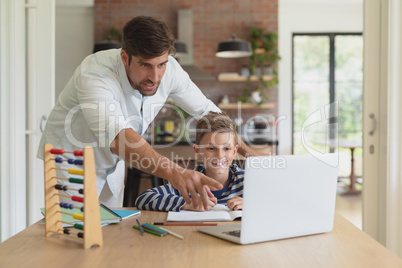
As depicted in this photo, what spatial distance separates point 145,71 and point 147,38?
0.48 ft

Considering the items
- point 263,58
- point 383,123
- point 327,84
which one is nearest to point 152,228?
point 383,123

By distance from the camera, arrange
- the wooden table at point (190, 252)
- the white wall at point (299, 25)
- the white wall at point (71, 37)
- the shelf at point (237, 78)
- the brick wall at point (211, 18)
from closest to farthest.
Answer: the wooden table at point (190, 252), the shelf at point (237, 78), the brick wall at point (211, 18), the white wall at point (71, 37), the white wall at point (299, 25)

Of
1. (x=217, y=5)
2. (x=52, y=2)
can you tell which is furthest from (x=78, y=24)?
(x=52, y=2)

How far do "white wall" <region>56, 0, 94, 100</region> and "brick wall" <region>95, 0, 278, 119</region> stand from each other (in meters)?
0.29

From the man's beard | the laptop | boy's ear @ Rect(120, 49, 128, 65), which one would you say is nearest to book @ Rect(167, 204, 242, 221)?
the laptop

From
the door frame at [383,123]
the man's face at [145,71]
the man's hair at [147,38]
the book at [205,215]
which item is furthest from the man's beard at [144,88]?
the door frame at [383,123]

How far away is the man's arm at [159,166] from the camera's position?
1.25 metres

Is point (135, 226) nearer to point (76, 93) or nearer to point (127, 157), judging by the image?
point (127, 157)

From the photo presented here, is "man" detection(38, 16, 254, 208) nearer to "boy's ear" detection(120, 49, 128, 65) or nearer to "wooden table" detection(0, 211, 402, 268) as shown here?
"boy's ear" detection(120, 49, 128, 65)

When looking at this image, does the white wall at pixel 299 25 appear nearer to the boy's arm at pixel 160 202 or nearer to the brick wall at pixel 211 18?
the brick wall at pixel 211 18

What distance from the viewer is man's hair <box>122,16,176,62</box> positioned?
167cm

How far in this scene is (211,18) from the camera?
6.34m

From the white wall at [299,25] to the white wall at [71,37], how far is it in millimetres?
2970

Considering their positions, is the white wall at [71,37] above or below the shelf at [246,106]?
above
